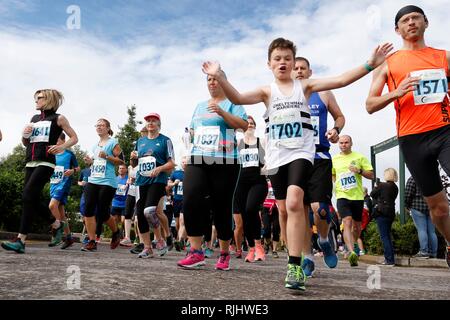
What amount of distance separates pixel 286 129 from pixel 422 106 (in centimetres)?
121

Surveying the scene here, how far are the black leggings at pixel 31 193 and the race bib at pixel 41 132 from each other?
42cm

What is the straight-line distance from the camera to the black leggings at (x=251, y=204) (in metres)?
7.64

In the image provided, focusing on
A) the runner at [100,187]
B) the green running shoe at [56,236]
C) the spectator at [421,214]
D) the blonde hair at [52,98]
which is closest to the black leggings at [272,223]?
the spectator at [421,214]

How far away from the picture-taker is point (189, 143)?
550 centimetres

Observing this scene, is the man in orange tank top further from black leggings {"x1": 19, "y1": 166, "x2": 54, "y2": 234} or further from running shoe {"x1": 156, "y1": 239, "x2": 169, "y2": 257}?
black leggings {"x1": 19, "y1": 166, "x2": 54, "y2": 234}

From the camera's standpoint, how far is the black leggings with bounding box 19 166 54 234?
6707mm

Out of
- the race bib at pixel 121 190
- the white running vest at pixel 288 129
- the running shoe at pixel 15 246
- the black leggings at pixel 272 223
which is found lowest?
the running shoe at pixel 15 246

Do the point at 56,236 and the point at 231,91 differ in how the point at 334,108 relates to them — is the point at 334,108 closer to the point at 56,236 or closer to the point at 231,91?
the point at 231,91

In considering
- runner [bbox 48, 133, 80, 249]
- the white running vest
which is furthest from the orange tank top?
runner [bbox 48, 133, 80, 249]

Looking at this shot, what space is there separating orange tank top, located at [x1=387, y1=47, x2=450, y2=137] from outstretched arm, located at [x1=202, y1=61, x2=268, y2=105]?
4.02 ft

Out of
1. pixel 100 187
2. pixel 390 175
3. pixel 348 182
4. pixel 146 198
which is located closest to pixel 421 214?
pixel 390 175

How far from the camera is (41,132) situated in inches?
276

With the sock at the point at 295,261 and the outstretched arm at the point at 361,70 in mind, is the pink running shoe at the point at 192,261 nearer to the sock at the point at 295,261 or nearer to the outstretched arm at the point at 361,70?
the sock at the point at 295,261
